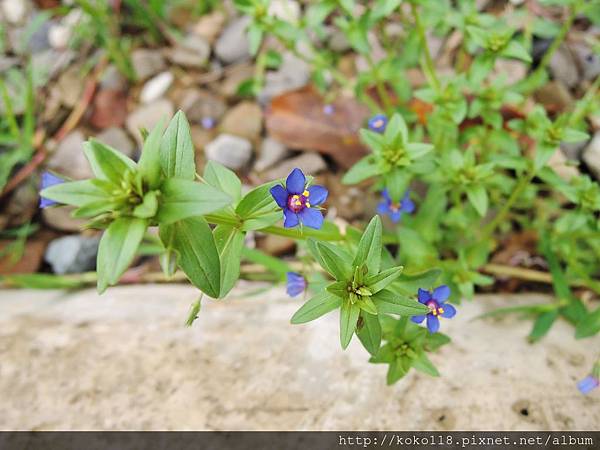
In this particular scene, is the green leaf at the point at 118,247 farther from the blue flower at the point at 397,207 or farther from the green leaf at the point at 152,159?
the blue flower at the point at 397,207

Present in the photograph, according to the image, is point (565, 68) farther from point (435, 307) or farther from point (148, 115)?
point (148, 115)

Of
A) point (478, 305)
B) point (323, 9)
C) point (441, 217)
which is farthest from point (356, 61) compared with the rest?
point (478, 305)

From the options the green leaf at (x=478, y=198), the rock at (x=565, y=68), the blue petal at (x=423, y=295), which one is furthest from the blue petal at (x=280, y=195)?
the rock at (x=565, y=68)

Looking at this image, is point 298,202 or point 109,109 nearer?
point 298,202

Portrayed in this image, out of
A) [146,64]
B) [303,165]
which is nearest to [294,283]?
[303,165]

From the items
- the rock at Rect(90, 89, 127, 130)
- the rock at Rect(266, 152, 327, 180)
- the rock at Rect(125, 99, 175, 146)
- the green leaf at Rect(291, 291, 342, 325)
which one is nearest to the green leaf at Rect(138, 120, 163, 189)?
the green leaf at Rect(291, 291, 342, 325)

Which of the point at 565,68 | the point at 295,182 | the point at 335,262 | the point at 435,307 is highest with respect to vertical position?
the point at 295,182
